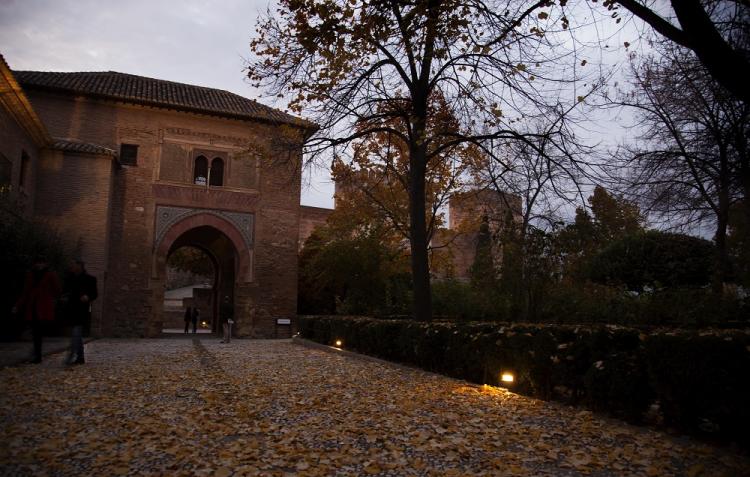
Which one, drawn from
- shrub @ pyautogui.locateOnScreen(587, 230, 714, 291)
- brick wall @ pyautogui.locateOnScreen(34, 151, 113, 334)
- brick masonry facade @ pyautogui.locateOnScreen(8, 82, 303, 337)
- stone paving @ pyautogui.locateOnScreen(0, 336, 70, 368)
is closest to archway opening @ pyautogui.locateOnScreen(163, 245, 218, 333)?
brick masonry facade @ pyautogui.locateOnScreen(8, 82, 303, 337)

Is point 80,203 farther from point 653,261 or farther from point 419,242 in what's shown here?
point 653,261

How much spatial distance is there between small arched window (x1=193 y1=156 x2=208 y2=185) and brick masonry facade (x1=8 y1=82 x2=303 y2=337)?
30 cm

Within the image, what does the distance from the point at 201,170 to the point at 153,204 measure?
2.16m

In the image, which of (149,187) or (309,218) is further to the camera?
(309,218)

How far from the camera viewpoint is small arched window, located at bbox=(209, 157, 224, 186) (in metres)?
20.0

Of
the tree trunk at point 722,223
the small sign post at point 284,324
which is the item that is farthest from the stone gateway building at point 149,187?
the tree trunk at point 722,223

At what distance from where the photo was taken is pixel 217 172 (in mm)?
20109

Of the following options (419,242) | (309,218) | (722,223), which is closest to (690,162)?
(722,223)

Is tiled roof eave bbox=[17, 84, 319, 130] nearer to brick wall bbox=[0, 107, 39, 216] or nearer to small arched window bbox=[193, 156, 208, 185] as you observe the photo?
small arched window bbox=[193, 156, 208, 185]

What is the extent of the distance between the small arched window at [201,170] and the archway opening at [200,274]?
1.74m

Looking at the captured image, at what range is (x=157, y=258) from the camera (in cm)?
1875

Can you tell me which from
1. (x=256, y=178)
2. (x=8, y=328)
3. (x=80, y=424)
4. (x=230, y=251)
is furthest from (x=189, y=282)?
(x=80, y=424)

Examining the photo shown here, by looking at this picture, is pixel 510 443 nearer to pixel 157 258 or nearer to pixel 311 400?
pixel 311 400

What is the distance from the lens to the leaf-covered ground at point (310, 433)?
3.48 m
